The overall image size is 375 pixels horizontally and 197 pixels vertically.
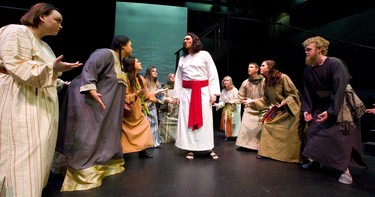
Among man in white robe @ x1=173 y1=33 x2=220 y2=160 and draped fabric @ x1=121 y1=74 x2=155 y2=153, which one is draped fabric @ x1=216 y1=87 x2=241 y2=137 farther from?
draped fabric @ x1=121 y1=74 x2=155 y2=153

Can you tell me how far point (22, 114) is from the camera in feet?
4.34

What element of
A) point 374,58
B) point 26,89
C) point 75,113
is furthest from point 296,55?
point 26,89

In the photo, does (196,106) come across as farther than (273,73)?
No

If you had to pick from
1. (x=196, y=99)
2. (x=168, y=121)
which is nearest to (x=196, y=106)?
(x=196, y=99)

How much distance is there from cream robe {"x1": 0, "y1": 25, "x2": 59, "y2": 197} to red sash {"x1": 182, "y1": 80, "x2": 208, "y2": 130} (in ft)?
5.73

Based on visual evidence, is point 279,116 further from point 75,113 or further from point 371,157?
point 75,113

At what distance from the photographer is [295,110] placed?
9.52ft

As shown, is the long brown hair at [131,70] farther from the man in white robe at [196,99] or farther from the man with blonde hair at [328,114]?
the man with blonde hair at [328,114]

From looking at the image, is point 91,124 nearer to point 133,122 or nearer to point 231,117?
point 133,122

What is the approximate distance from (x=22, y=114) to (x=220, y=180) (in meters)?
1.62

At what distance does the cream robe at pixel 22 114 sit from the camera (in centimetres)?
126

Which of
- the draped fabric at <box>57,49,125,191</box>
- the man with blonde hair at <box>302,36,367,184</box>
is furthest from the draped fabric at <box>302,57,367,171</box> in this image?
the draped fabric at <box>57,49,125,191</box>

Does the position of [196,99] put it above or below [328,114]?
above

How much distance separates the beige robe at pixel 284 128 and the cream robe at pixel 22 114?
2591mm
